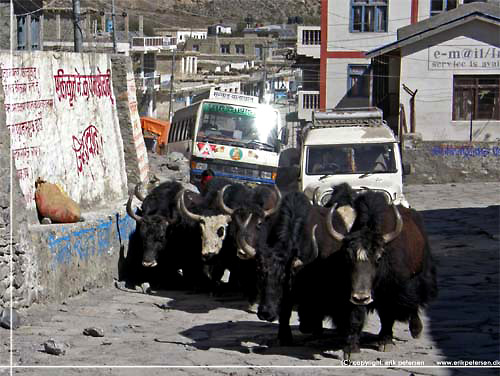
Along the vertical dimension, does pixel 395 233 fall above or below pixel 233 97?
below

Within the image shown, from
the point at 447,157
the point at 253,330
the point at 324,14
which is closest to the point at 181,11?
the point at 324,14

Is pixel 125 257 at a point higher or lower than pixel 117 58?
lower

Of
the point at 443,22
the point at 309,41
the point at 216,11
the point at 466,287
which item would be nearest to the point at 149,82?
the point at 309,41

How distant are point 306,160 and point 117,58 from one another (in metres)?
3.61

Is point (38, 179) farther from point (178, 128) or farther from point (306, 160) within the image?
point (178, 128)

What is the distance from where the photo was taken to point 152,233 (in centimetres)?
1196

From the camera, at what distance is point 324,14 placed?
124ft

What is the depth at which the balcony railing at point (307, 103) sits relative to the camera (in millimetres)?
40344

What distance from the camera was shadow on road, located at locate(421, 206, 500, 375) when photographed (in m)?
8.68

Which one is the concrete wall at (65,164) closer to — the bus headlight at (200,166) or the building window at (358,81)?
the bus headlight at (200,166)

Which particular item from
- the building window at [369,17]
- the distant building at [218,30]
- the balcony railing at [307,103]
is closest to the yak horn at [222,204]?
the building window at [369,17]

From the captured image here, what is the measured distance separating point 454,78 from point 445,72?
355 mm

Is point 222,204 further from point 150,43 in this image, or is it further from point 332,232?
point 150,43

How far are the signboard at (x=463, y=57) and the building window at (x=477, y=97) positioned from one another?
15.4 inches
